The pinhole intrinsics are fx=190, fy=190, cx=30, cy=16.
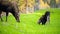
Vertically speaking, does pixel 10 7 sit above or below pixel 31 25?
above

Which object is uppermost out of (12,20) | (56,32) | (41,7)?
(41,7)

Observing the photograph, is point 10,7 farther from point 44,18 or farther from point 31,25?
point 44,18

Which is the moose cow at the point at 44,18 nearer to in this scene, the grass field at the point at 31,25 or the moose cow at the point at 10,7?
the grass field at the point at 31,25

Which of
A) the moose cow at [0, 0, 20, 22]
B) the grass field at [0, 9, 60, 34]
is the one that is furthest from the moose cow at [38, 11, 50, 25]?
the moose cow at [0, 0, 20, 22]

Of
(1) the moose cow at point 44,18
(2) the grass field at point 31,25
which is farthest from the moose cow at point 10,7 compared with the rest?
(1) the moose cow at point 44,18

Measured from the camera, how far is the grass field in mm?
2660

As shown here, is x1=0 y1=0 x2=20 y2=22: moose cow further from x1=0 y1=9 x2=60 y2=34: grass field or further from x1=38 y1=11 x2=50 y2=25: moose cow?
x1=38 y1=11 x2=50 y2=25: moose cow

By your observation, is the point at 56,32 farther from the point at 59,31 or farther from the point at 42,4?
the point at 42,4

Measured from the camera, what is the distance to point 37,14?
9.00ft

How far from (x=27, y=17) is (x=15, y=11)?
196 mm

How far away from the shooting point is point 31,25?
2.71 metres

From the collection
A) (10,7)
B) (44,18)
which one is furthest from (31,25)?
(10,7)

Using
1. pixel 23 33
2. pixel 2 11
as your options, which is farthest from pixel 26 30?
pixel 2 11

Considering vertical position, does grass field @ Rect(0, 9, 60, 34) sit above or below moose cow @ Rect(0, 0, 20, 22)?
below
